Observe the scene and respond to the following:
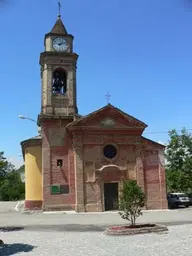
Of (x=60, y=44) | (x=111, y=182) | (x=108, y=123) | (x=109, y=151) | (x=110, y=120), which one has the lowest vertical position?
(x=111, y=182)

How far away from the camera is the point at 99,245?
1184cm

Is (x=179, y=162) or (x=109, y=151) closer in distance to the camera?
(x=109, y=151)

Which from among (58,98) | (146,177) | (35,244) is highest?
(58,98)

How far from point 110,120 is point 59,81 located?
20.5ft

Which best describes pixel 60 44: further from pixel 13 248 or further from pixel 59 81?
pixel 13 248

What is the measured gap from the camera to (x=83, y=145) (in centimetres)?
2989

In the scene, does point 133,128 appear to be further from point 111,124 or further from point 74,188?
point 74,188

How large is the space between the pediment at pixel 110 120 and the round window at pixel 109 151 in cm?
170

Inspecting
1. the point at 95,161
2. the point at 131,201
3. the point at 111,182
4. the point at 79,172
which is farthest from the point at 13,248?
the point at 111,182

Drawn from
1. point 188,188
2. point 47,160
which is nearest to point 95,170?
point 47,160

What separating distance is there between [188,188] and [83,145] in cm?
1783

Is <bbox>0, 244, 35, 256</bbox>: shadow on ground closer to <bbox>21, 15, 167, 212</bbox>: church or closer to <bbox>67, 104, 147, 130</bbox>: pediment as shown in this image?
<bbox>21, 15, 167, 212</bbox>: church

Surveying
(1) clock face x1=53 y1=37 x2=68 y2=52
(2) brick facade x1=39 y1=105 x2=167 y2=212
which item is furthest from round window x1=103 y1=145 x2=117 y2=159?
(1) clock face x1=53 y1=37 x2=68 y2=52

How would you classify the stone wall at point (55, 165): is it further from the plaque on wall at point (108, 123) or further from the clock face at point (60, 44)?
the clock face at point (60, 44)
